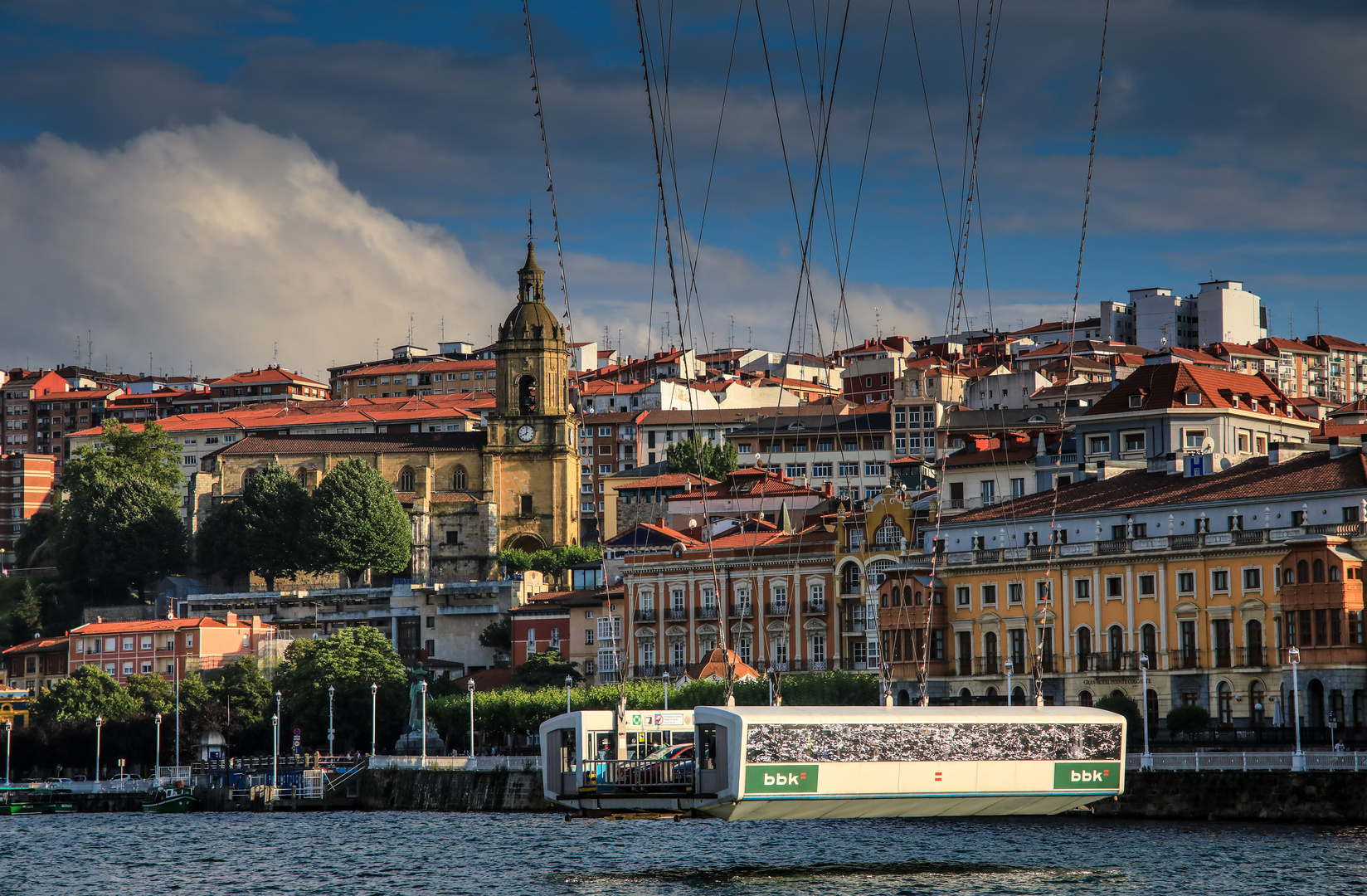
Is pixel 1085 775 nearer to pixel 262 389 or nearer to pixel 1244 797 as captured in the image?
pixel 1244 797

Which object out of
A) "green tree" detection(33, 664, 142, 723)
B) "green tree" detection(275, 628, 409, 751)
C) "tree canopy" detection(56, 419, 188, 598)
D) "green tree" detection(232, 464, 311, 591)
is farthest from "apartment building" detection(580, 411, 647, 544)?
"green tree" detection(275, 628, 409, 751)

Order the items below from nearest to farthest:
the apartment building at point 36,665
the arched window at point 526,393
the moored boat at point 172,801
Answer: the moored boat at point 172,801, the apartment building at point 36,665, the arched window at point 526,393

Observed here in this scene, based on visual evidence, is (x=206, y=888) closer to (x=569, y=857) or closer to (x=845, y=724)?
(x=569, y=857)

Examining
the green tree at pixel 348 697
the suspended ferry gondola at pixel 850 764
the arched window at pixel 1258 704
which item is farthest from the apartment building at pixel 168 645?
the suspended ferry gondola at pixel 850 764

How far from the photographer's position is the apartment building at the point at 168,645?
109m

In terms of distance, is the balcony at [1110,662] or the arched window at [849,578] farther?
the arched window at [849,578]

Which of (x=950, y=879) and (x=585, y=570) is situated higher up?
(x=585, y=570)

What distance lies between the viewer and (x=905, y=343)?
17062 centimetres

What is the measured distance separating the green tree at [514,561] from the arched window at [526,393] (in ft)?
33.9

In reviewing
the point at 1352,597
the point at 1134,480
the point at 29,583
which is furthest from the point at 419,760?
the point at 29,583

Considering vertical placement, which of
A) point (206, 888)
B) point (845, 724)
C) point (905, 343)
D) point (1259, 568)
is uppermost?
point (905, 343)

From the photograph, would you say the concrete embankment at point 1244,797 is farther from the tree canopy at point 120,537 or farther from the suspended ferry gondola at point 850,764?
the tree canopy at point 120,537

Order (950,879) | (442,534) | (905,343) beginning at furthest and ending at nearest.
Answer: (905,343) → (442,534) → (950,879)

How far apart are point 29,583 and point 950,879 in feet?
312
